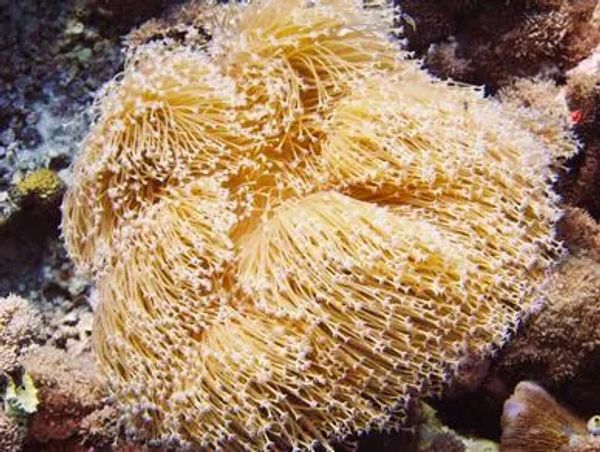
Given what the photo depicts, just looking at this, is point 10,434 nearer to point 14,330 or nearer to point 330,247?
point 14,330

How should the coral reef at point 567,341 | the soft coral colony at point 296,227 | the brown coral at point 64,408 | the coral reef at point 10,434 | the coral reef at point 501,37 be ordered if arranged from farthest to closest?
the coral reef at point 501,37 < the brown coral at point 64,408 < the coral reef at point 10,434 < the coral reef at point 567,341 < the soft coral colony at point 296,227

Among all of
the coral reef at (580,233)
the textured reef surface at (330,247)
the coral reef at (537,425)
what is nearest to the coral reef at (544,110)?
the textured reef surface at (330,247)

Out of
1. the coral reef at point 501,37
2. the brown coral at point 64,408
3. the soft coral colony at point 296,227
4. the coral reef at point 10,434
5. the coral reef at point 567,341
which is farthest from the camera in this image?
the coral reef at point 501,37

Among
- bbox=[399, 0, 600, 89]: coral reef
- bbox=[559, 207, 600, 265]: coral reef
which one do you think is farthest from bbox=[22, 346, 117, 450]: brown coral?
bbox=[399, 0, 600, 89]: coral reef

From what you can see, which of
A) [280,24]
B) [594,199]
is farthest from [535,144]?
[280,24]

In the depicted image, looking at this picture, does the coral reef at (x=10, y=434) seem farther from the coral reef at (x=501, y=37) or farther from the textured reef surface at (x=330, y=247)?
the coral reef at (x=501, y=37)

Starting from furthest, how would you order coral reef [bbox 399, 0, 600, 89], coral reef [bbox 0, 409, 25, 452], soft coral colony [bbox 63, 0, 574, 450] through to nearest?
coral reef [bbox 399, 0, 600, 89]
coral reef [bbox 0, 409, 25, 452]
soft coral colony [bbox 63, 0, 574, 450]

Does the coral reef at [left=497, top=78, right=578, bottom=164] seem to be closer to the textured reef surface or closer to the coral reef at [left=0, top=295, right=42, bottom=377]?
the textured reef surface
